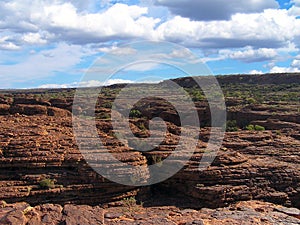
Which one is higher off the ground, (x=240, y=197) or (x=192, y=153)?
(x=192, y=153)

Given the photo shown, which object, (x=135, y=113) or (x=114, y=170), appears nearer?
(x=114, y=170)

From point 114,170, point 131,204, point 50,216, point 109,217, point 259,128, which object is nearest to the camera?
point 50,216

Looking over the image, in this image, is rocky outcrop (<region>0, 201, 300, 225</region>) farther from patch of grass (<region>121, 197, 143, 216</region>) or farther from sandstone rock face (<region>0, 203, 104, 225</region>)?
patch of grass (<region>121, 197, 143, 216</region>)

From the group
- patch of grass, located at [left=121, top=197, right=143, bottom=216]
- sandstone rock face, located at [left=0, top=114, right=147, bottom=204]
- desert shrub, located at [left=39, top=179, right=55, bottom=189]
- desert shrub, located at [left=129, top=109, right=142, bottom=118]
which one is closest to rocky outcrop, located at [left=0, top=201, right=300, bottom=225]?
patch of grass, located at [left=121, top=197, right=143, bottom=216]

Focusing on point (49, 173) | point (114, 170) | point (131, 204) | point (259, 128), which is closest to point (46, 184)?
point (49, 173)

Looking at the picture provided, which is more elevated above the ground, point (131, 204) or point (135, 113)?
point (135, 113)

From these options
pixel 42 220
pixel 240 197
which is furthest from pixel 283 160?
pixel 42 220

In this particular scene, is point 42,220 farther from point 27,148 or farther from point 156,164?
point 156,164

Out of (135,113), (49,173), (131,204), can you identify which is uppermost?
(135,113)

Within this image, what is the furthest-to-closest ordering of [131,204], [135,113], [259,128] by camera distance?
[135,113] < [259,128] < [131,204]

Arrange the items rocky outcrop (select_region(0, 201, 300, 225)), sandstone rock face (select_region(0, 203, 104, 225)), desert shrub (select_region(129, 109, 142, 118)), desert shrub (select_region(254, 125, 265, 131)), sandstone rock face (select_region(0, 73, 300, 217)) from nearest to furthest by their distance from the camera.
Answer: sandstone rock face (select_region(0, 203, 104, 225)) → rocky outcrop (select_region(0, 201, 300, 225)) → sandstone rock face (select_region(0, 73, 300, 217)) → desert shrub (select_region(254, 125, 265, 131)) → desert shrub (select_region(129, 109, 142, 118))

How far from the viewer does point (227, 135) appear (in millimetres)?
27969

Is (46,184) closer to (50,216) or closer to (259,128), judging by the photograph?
(50,216)

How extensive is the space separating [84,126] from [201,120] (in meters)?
22.3
